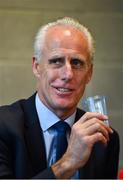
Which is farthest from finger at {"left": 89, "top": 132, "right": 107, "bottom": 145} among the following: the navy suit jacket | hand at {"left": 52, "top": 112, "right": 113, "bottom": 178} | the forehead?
the forehead

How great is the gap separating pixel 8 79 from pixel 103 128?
1058mm

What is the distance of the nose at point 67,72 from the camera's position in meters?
1.26

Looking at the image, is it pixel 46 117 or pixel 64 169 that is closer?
pixel 64 169

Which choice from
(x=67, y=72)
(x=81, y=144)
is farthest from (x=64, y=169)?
Answer: (x=67, y=72)

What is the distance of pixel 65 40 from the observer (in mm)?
1303

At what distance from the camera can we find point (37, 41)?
4.47 ft

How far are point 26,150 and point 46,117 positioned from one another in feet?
0.43

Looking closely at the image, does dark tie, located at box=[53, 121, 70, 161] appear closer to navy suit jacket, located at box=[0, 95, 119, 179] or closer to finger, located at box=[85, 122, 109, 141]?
navy suit jacket, located at box=[0, 95, 119, 179]

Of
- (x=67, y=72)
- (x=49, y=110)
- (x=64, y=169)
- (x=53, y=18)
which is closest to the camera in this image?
(x=64, y=169)

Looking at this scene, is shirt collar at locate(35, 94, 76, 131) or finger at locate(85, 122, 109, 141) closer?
finger at locate(85, 122, 109, 141)

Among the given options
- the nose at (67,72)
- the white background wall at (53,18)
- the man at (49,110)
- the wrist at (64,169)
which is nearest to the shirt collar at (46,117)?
the man at (49,110)

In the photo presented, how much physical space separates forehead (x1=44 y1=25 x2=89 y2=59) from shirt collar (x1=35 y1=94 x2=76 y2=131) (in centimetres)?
18

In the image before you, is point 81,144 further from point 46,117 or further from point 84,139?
point 46,117

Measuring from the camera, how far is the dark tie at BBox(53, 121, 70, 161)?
132 centimetres
